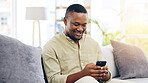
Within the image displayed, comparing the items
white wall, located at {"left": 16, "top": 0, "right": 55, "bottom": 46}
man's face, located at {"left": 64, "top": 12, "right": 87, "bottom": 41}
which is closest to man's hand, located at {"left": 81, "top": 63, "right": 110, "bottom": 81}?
man's face, located at {"left": 64, "top": 12, "right": 87, "bottom": 41}

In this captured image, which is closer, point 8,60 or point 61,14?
point 8,60

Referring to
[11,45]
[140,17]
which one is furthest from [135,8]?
[11,45]

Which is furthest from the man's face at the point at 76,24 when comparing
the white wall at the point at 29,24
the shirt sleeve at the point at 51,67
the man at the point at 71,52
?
the white wall at the point at 29,24

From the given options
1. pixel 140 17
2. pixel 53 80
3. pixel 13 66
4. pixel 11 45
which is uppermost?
pixel 140 17

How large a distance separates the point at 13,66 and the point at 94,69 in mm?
554

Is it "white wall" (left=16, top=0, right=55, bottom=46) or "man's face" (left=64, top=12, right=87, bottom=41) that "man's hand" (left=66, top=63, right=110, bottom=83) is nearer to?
"man's face" (left=64, top=12, right=87, bottom=41)

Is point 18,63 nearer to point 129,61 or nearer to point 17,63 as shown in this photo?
point 17,63

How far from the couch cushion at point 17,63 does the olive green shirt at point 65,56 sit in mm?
167

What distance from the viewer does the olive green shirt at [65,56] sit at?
160cm

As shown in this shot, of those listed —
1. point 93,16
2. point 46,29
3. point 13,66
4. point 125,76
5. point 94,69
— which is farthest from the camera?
point 46,29

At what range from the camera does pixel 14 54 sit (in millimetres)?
1327

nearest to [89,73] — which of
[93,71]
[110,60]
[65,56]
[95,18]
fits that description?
[93,71]

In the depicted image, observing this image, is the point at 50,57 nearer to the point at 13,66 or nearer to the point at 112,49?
the point at 13,66

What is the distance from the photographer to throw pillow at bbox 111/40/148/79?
2346mm
